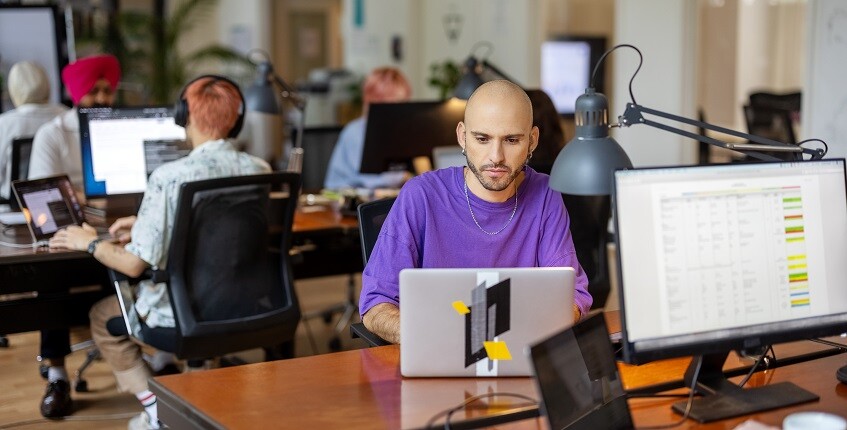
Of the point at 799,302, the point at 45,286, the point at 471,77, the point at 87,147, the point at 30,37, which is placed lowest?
the point at 45,286

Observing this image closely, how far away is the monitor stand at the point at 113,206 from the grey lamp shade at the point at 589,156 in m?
2.57

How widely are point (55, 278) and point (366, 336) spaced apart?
1.64 meters

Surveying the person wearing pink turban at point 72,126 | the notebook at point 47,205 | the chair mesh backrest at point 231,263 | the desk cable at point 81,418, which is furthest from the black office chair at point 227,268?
the person wearing pink turban at point 72,126

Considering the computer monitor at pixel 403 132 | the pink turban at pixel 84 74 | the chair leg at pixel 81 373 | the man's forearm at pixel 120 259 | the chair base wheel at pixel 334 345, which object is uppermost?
the pink turban at pixel 84 74

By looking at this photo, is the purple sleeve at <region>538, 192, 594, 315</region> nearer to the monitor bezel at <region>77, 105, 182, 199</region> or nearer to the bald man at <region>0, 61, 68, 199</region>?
the monitor bezel at <region>77, 105, 182, 199</region>

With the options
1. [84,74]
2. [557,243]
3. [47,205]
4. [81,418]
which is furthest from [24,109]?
[557,243]

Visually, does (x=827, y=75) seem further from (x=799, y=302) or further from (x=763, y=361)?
(x=799, y=302)

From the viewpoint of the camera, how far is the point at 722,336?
2158mm

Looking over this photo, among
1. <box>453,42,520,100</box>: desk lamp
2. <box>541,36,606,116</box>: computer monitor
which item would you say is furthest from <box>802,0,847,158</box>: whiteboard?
<box>541,36,606,116</box>: computer monitor

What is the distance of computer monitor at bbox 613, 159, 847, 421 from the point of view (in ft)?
6.85

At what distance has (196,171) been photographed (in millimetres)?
3693

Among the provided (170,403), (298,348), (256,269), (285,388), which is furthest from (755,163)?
(298,348)

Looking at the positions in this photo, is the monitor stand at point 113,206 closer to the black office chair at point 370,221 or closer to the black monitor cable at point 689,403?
the black office chair at point 370,221

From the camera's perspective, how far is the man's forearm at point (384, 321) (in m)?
2.60
